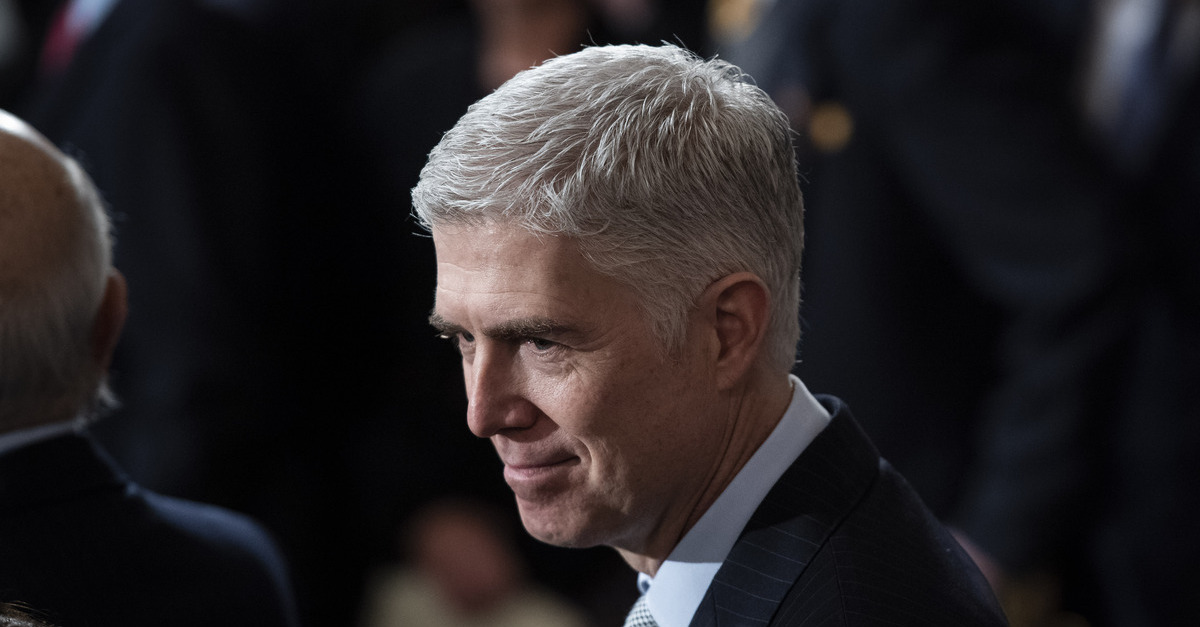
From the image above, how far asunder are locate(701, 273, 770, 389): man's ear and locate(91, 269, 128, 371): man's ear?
96 cm

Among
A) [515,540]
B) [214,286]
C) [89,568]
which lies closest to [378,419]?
[515,540]

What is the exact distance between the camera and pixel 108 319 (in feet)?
6.89

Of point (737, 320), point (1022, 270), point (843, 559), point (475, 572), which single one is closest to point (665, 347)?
point (737, 320)

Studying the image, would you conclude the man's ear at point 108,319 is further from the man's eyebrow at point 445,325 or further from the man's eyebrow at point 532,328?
the man's eyebrow at point 532,328

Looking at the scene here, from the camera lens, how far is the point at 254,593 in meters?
2.10

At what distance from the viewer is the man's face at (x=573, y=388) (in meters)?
1.63

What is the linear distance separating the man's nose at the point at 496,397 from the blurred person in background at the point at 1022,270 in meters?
1.85

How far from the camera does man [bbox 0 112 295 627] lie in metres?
1.85

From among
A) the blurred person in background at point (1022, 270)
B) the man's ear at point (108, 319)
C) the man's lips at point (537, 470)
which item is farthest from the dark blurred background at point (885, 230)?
the man's lips at point (537, 470)

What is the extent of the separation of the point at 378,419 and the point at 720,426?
284 centimetres

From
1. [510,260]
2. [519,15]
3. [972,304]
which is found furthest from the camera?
[519,15]

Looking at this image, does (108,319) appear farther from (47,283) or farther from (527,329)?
(527,329)

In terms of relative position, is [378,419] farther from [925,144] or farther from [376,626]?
[925,144]

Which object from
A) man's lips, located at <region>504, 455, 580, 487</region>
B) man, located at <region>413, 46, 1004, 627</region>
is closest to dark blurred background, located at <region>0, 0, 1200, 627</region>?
man, located at <region>413, 46, 1004, 627</region>
